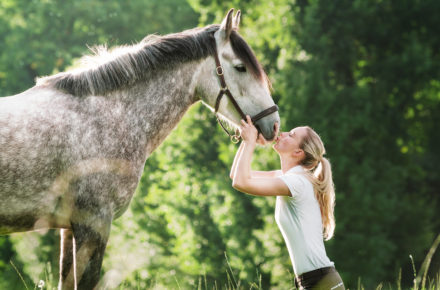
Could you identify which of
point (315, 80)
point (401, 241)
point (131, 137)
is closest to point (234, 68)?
point (131, 137)

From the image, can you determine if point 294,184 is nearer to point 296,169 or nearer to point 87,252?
point 296,169

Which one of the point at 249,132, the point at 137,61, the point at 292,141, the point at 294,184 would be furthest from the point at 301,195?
the point at 137,61

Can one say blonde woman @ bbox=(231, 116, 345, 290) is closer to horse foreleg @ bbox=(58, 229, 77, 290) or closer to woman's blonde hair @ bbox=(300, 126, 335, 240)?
woman's blonde hair @ bbox=(300, 126, 335, 240)

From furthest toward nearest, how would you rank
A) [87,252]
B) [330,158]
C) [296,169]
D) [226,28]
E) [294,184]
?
[330,158] < [226,28] < [296,169] < [294,184] < [87,252]

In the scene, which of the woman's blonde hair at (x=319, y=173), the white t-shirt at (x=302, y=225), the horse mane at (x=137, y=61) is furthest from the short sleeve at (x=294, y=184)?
the horse mane at (x=137, y=61)

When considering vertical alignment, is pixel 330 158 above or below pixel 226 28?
below

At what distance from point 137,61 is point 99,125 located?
2.21 ft

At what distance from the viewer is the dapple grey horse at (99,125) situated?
319 centimetres

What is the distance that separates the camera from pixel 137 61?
3.78m

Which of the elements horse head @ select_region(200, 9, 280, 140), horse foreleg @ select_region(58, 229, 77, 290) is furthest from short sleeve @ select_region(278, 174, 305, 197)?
horse foreleg @ select_region(58, 229, 77, 290)

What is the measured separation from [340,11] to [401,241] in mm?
7192

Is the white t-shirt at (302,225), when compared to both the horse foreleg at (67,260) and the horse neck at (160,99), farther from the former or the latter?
the horse foreleg at (67,260)

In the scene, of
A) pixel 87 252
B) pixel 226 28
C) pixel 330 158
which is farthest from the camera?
pixel 330 158

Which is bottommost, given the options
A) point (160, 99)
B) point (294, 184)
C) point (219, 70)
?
point (294, 184)
